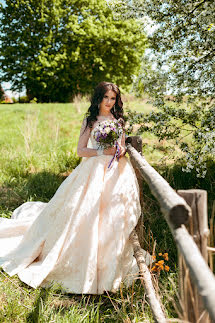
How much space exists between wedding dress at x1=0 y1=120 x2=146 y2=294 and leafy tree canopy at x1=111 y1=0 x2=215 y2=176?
1.68 m

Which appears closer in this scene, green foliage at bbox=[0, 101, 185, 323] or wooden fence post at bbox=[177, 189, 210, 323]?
wooden fence post at bbox=[177, 189, 210, 323]

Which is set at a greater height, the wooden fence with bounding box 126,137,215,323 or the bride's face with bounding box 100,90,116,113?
the bride's face with bounding box 100,90,116,113

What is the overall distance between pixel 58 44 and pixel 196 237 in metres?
23.0

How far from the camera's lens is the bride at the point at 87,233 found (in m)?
2.87

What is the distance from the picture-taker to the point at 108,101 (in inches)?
147

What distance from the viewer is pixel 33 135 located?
759 cm

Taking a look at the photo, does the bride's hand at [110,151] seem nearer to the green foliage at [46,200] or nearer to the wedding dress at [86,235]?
the wedding dress at [86,235]

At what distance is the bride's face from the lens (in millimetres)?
3711

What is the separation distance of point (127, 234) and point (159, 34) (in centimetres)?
354

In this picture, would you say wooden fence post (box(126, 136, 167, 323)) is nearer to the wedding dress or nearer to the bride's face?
the wedding dress

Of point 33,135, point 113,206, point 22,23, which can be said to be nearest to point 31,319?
point 113,206

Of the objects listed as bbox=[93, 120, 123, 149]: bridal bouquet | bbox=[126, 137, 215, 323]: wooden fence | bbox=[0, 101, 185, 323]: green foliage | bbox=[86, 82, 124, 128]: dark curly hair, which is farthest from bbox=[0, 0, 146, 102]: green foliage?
bbox=[126, 137, 215, 323]: wooden fence

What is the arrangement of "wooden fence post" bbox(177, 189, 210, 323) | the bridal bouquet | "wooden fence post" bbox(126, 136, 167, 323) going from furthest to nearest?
1. the bridal bouquet
2. "wooden fence post" bbox(126, 136, 167, 323)
3. "wooden fence post" bbox(177, 189, 210, 323)

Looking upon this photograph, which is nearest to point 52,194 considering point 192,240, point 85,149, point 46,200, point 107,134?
point 46,200
